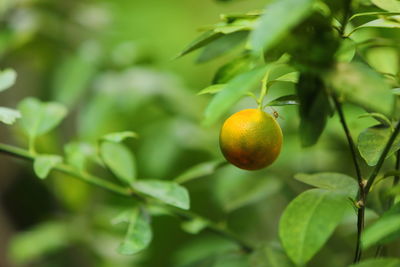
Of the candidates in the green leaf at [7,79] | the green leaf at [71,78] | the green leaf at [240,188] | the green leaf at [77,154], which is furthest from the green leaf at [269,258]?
the green leaf at [71,78]

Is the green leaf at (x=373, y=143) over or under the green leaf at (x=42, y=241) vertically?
over

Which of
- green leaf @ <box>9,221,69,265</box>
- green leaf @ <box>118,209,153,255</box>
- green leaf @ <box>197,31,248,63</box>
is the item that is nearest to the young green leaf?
green leaf @ <box>118,209,153,255</box>

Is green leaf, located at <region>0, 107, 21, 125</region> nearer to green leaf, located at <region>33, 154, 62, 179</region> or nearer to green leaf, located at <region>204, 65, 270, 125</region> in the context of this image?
green leaf, located at <region>33, 154, 62, 179</region>

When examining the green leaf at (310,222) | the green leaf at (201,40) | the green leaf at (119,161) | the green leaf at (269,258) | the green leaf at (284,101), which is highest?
the green leaf at (201,40)

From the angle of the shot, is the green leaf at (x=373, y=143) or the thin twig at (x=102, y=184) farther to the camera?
the thin twig at (x=102, y=184)

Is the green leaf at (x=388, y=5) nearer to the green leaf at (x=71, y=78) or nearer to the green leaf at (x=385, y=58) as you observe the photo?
the green leaf at (x=385, y=58)

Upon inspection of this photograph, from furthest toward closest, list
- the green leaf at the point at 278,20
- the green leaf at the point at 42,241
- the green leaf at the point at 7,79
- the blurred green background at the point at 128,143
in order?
1. the green leaf at the point at 42,241
2. the blurred green background at the point at 128,143
3. the green leaf at the point at 7,79
4. the green leaf at the point at 278,20
